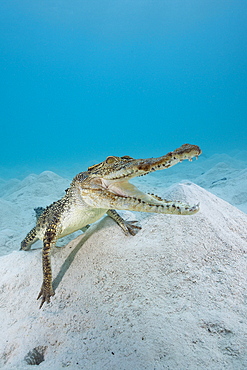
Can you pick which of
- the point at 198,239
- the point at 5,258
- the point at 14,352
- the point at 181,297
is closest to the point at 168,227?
the point at 198,239

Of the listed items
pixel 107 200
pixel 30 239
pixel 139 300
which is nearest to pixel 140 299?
pixel 139 300

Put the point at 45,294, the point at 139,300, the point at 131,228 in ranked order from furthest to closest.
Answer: the point at 131,228 < the point at 45,294 < the point at 139,300

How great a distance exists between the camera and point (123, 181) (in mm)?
2139

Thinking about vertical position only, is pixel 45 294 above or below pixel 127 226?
below

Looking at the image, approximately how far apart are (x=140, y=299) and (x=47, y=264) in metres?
1.06

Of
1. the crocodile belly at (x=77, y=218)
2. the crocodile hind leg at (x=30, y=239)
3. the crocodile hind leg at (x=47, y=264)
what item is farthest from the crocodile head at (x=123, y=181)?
the crocodile hind leg at (x=30, y=239)

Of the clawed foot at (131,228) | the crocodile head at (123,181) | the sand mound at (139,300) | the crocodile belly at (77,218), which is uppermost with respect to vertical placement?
the crocodile head at (123,181)

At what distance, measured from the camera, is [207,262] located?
195 cm

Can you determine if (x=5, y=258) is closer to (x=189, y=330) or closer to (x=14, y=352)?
(x=14, y=352)

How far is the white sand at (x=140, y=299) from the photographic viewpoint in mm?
1277

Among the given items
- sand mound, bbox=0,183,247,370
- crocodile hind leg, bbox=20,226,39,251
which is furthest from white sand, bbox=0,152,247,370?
crocodile hind leg, bbox=20,226,39,251

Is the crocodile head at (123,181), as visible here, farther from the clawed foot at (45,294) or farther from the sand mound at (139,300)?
the clawed foot at (45,294)

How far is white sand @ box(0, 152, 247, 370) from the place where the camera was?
1.28m

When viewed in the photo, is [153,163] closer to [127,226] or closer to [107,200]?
[107,200]
